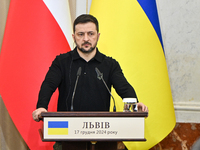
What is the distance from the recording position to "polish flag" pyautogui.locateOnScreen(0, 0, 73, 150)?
222cm

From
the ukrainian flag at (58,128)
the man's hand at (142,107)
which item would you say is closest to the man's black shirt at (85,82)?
the man's hand at (142,107)

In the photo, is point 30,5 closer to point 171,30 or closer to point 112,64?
point 112,64

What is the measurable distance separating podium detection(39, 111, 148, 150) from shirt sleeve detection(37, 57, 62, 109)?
1.25 feet

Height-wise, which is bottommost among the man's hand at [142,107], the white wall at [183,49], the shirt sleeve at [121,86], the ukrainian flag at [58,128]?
the ukrainian flag at [58,128]

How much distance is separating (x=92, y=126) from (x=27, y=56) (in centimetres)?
135

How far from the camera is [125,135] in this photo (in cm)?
118

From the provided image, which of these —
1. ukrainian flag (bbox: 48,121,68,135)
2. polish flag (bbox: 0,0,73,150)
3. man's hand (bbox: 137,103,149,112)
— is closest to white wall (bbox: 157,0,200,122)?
polish flag (bbox: 0,0,73,150)

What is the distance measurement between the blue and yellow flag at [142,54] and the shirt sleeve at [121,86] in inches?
20.4

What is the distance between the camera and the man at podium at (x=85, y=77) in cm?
174

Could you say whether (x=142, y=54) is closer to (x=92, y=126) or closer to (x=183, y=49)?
Answer: (x=183, y=49)

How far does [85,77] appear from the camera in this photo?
1780 mm

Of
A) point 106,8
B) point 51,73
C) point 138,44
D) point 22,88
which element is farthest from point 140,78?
point 22,88

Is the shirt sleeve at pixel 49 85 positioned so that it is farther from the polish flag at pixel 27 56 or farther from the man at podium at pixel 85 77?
the polish flag at pixel 27 56

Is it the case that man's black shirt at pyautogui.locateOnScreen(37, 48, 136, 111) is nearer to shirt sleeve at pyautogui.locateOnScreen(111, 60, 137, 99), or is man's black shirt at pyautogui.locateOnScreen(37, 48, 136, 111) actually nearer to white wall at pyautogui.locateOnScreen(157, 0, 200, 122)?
shirt sleeve at pyautogui.locateOnScreen(111, 60, 137, 99)
